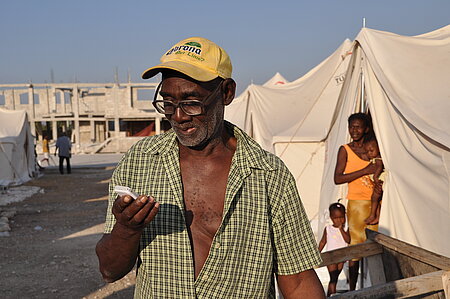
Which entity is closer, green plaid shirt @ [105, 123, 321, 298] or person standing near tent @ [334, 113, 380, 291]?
green plaid shirt @ [105, 123, 321, 298]

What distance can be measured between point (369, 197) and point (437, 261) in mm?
1810

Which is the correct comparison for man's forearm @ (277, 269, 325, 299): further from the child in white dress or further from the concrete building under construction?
the concrete building under construction

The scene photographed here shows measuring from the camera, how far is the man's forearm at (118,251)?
125 cm

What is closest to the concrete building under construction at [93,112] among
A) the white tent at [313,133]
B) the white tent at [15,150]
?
the white tent at [15,150]

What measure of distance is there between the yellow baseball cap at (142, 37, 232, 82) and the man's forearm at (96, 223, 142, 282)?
500mm

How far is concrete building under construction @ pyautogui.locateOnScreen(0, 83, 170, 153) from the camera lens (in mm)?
29250

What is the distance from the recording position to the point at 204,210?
1.45 meters

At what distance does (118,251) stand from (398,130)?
3.29 meters

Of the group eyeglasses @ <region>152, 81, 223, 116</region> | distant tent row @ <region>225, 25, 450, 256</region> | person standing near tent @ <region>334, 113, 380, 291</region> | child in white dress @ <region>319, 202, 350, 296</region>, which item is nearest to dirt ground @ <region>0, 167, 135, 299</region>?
child in white dress @ <region>319, 202, 350, 296</region>

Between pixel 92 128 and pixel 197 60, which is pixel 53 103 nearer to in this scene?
pixel 92 128

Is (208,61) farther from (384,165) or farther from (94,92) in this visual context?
(94,92)

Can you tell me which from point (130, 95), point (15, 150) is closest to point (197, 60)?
point (15, 150)

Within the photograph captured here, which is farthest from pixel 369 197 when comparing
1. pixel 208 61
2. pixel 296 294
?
pixel 208 61

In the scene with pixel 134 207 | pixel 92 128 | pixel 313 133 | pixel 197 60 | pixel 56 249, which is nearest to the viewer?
pixel 134 207
